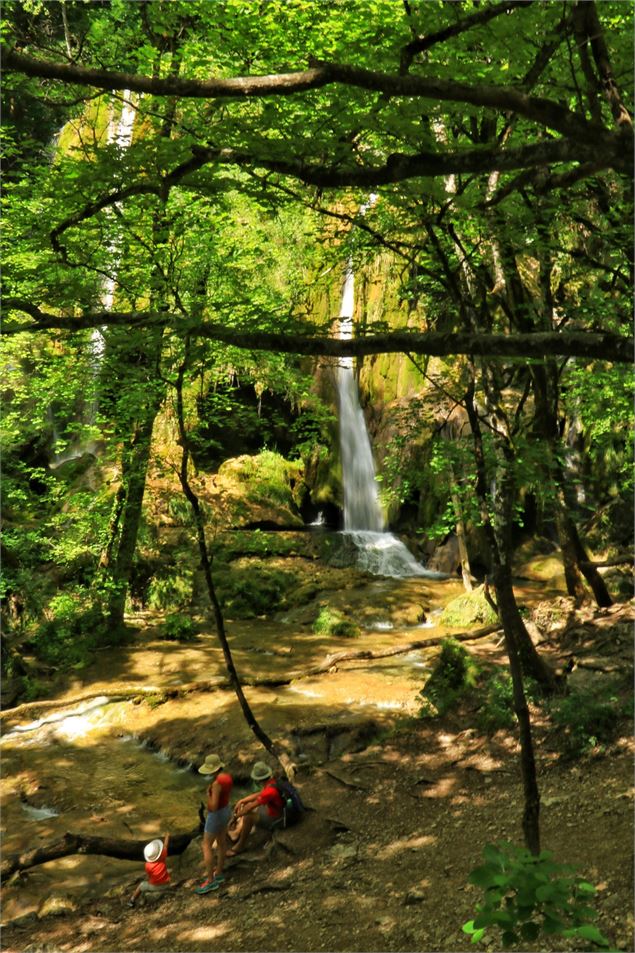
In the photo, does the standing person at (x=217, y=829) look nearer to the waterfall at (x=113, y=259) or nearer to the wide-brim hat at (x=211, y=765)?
the wide-brim hat at (x=211, y=765)

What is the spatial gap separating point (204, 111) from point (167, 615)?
11.9 m

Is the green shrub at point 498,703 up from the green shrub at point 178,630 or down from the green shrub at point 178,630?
up

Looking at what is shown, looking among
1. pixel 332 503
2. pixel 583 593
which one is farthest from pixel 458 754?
pixel 332 503

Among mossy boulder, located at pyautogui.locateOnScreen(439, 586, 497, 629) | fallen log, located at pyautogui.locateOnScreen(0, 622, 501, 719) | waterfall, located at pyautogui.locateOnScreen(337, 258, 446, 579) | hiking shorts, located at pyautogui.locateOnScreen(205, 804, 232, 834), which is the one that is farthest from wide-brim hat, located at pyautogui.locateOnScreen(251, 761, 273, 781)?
waterfall, located at pyautogui.locateOnScreen(337, 258, 446, 579)

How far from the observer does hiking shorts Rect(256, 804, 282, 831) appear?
7.54 metres

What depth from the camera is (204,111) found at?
25.4 feet

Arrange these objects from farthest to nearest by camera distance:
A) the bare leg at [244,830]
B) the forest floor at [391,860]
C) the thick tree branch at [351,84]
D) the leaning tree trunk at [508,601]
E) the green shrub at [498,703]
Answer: the green shrub at [498,703] < the bare leg at [244,830] < the forest floor at [391,860] < the leaning tree trunk at [508,601] < the thick tree branch at [351,84]

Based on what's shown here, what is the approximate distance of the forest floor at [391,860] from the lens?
5.36 metres

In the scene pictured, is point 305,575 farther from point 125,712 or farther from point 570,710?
point 570,710

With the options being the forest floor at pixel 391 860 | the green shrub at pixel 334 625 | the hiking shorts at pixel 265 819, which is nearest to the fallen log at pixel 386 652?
the green shrub at pixel 334 625

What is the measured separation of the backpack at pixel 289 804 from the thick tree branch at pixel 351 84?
660cm

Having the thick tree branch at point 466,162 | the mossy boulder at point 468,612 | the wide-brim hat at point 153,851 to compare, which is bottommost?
the wide-brim hat at point 153,851

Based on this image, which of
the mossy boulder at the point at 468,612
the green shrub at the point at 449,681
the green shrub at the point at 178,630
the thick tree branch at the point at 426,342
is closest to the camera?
the thick tree branch at the point at 426,342

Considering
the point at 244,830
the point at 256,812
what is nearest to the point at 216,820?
the point at 244,830
